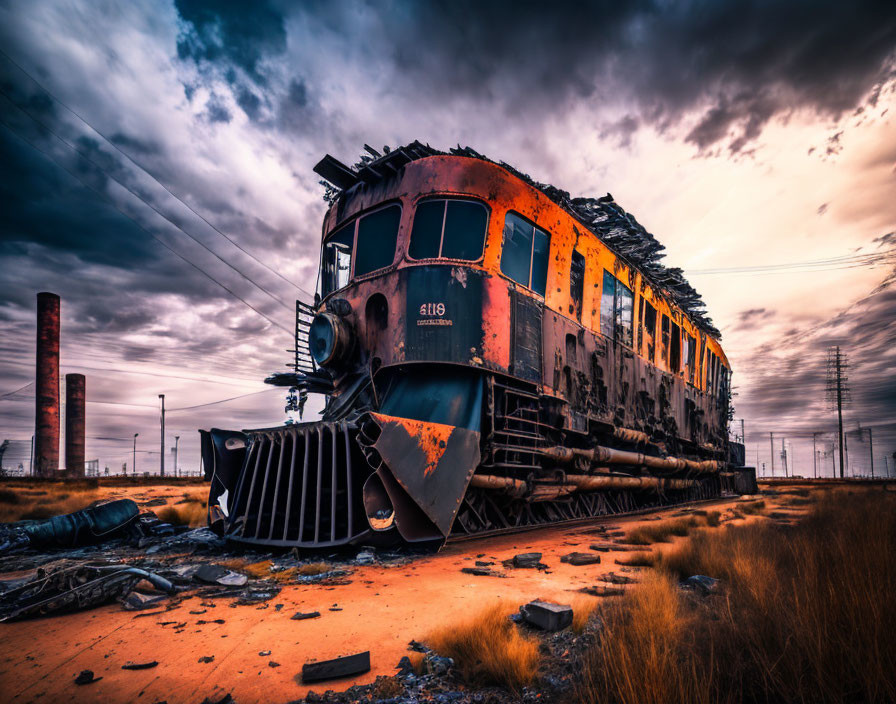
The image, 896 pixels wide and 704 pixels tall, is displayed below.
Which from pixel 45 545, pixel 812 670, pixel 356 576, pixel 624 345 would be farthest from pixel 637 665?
pixel 624 345

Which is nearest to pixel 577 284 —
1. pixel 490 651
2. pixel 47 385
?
pixel 490 651

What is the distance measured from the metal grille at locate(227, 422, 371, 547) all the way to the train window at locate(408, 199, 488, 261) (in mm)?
2837

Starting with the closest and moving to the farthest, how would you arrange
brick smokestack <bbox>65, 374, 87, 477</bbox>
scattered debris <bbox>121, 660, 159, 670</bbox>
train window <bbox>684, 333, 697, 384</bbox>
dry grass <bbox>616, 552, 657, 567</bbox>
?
scattered debris <bbox>121, 660, 159, 670</bbox> → dry grass <bbox>616, 552, 657, 567</bbox> → train window <bbox>684, 333, 697, 384</bbox> → brick smokestack <bbox>65, 374, 87, 477</bbox>

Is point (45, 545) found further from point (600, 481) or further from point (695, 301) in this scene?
point (695, 301)

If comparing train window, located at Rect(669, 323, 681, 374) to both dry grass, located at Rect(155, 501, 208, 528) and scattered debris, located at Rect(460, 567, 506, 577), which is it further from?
dry grass, located at Rect(155, 501, 208, 528)

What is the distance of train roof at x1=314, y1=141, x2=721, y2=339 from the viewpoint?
7.39 meters

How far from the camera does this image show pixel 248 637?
3141 mm

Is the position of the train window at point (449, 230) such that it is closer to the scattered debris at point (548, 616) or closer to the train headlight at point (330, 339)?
the train headlight at point (330, 339)

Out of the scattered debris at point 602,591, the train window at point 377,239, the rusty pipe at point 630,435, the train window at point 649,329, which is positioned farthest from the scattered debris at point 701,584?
the train window at point 649,329

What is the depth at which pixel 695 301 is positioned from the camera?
16.2m

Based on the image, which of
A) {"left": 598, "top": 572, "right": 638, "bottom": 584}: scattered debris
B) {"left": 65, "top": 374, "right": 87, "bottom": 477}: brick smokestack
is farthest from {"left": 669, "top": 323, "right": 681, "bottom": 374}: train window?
{"left": 65, "top": 374, "right": 87, "bottom": 477}: brick smokestack

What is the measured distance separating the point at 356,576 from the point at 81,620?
2195mm

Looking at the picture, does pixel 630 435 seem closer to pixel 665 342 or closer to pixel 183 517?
pixel 665 342

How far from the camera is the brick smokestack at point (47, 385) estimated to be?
31031 millimetres
